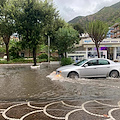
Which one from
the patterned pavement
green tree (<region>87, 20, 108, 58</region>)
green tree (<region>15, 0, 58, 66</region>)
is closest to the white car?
the patterned pavement

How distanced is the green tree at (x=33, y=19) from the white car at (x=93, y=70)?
25.8 ft

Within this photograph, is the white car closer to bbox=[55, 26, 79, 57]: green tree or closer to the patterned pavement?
the patterned pavement

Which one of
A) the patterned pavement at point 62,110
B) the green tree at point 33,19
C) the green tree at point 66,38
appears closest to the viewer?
the patterned pavement at point 62,110

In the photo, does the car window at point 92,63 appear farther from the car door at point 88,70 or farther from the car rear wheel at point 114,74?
the car rear wheel at point 114,74

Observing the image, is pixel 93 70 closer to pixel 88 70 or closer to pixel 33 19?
pixel 88 70

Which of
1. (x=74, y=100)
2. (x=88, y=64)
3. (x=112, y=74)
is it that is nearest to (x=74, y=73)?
(x=88, y=64)

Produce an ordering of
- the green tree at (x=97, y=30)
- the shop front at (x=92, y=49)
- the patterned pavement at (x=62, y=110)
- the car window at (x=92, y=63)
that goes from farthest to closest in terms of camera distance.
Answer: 1. the shop front at (x=92, y=49)
2. the green tree at (x=97, y=30)
3. the car window at (x=92, y=63)
4. the patterned pavement at (x=62, y=110)

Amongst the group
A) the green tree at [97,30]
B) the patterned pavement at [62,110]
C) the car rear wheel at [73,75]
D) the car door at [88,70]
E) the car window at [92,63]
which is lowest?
the patterned pavement at [62,110]

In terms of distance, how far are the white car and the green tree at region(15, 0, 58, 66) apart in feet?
25.8

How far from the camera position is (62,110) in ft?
13.0

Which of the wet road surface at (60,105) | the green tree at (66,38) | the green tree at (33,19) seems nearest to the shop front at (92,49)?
the green tree at (66,38)

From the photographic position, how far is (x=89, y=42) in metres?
21.8

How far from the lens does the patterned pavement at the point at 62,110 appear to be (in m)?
3.51

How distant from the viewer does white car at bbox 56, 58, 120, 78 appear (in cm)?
824
